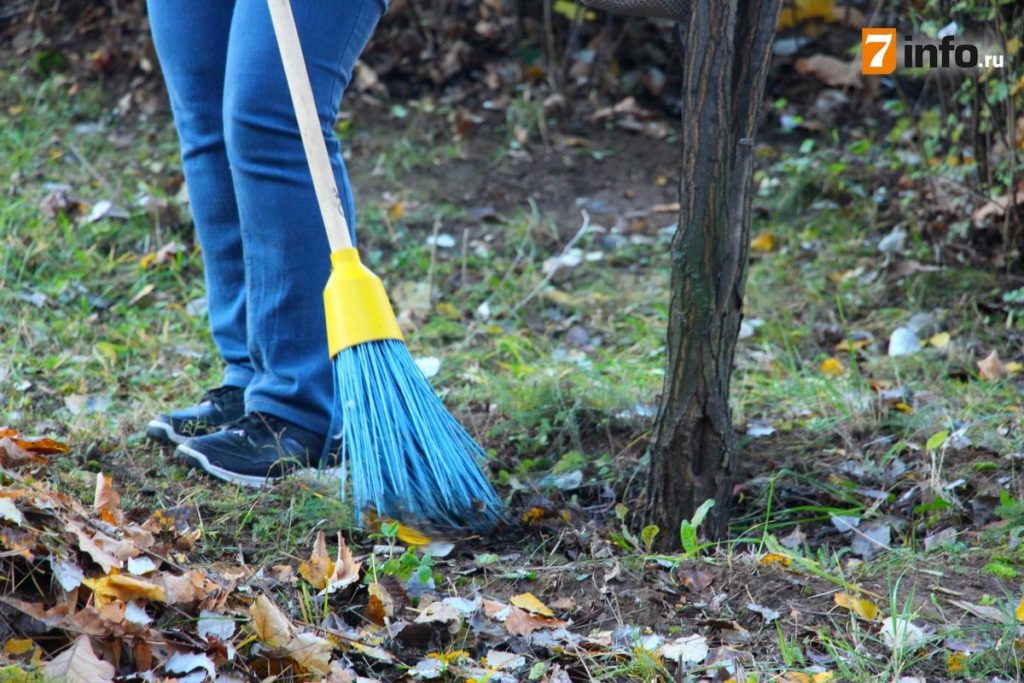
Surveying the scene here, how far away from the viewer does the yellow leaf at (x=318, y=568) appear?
1881 millimetres

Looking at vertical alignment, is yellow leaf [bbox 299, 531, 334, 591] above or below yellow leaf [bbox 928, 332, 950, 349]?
below

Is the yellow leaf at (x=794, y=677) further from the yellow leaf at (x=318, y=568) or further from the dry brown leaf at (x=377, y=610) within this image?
the yellow leaf at (x=318, y=568)

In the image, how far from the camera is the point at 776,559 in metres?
2.08

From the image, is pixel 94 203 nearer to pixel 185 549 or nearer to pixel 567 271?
pixel 567 271

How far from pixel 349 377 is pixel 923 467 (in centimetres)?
122

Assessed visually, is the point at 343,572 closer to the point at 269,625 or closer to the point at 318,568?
the point at 318,568

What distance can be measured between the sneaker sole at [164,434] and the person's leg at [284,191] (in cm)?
19

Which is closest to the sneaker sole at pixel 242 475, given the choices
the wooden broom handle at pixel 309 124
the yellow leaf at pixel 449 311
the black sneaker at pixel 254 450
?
the black sneaker at pixel 254 450

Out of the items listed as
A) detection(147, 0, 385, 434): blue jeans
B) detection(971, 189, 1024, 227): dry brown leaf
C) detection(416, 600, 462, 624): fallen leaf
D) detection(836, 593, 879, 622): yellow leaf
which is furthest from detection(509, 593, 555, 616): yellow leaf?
detection(971, 189, 1024, 227): dry brown leaf

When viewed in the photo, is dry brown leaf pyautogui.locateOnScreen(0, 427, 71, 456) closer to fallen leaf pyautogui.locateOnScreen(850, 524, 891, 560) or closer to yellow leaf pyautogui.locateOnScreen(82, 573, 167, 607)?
yellow leaf pyautogui.locateOnScreen(82, 573, 167, 607)

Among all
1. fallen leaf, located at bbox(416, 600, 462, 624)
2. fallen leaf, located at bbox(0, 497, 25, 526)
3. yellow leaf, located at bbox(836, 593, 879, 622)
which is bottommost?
yellow leaf, located at bbox(836, 593, 879, 622)

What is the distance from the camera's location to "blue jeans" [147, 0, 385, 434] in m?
2.25

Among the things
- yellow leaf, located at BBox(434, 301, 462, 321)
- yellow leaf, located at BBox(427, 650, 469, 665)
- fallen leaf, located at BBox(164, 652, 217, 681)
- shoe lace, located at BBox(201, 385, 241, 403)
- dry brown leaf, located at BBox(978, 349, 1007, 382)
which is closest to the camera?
fallen leaf, located at BBox(164, 652, 217, 681)
